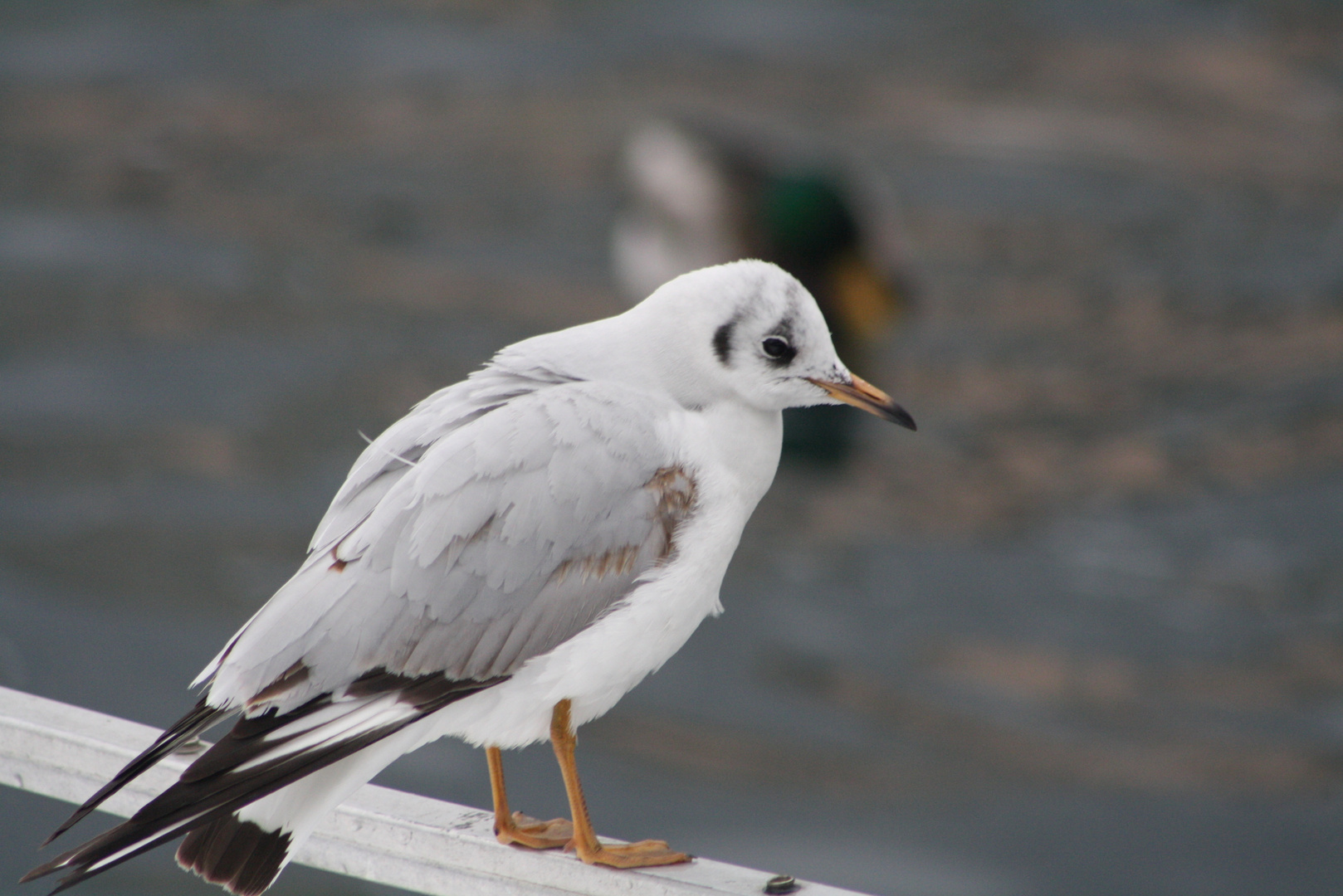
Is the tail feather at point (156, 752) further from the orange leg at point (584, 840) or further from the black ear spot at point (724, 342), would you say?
the black ear spot at point (724, 342)

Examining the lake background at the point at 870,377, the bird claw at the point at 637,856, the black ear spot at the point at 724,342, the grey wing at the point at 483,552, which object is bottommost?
the bird claw at the point at 637,856

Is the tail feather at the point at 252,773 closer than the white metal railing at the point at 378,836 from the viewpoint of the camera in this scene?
Yes

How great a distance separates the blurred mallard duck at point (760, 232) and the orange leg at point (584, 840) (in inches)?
264

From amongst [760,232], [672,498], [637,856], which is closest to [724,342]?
[672,498]

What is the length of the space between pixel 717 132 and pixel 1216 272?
9.55 ft

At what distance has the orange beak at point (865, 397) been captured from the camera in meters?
2.46

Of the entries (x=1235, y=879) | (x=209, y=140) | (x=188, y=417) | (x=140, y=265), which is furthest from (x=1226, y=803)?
(x=209, y=140)

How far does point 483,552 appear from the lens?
87.8 inches

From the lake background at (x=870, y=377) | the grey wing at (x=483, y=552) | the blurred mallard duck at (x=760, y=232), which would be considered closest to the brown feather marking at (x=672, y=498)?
the grey wing at (x=483, y=552)

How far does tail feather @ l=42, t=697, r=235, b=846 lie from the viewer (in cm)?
192

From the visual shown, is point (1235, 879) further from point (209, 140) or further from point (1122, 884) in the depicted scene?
point (209, 140)

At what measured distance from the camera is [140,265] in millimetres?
9406

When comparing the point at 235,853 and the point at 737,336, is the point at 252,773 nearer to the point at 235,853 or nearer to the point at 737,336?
the point at 235,853

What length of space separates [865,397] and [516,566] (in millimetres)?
594
